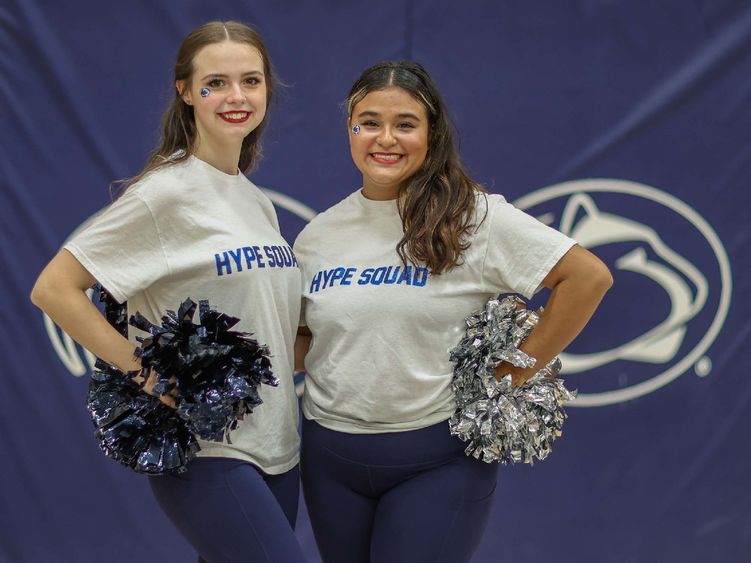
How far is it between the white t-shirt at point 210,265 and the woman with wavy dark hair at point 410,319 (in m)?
0.10

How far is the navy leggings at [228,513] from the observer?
2070 millimetres

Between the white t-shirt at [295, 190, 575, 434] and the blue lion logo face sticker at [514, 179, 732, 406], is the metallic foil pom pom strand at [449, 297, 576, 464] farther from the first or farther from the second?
the blue lion logo face sticker at [514, 179, 732, 406]

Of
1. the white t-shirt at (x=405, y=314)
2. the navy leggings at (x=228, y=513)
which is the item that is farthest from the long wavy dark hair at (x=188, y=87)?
the navy leggings at (x=228, y=513)

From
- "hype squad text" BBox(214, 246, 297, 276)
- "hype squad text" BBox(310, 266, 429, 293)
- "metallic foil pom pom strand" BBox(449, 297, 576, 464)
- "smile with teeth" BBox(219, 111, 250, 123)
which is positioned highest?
"smile with teeth" BBox(219, 111, 250, 123)

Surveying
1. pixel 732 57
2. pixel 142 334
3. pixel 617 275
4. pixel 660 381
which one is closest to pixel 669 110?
pixel 732 57

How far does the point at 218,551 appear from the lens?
209 cm

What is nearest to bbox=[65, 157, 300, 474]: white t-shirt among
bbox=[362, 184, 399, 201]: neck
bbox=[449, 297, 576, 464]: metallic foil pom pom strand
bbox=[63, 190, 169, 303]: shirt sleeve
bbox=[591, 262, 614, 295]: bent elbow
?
bbox=[63, 190, 169, 303]: shirt sleeve

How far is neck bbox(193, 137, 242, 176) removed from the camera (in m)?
2.24

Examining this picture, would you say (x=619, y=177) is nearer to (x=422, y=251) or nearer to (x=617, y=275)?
(x=617, y=275)

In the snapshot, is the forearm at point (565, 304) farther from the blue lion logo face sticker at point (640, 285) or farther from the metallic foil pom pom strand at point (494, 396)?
the blue lion logo face sticker at point (640, 285)

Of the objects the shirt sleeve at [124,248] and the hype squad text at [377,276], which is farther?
the hype squad text at [377,276]

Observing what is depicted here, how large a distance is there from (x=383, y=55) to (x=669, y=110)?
0.94 meters

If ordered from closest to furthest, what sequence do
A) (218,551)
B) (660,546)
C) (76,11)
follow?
(218,551), (76,11), (660,546)

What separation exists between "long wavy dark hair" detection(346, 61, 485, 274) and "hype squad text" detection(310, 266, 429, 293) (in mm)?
25
